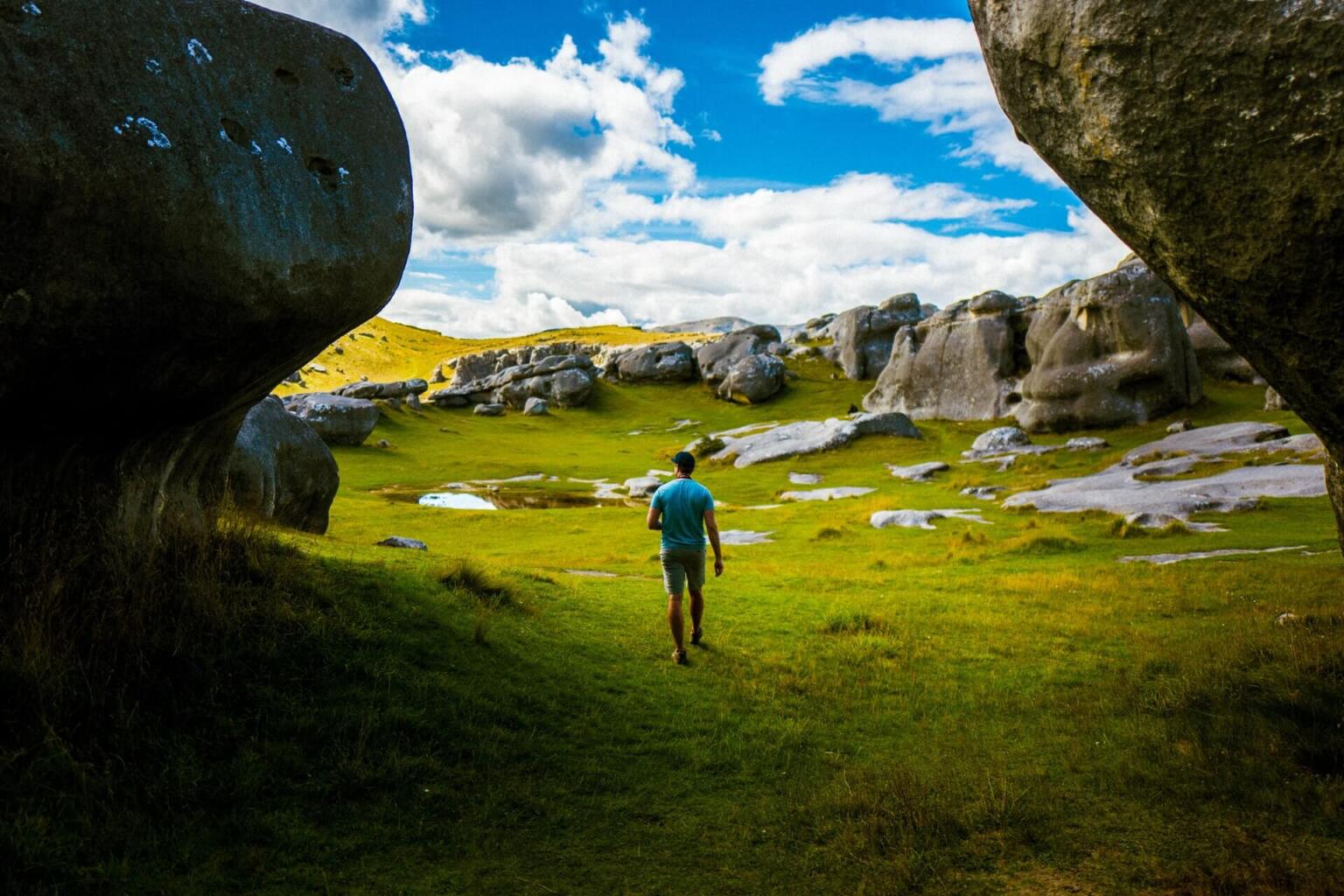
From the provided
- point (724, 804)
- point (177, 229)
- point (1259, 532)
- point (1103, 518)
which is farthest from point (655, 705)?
point (1103, 518)

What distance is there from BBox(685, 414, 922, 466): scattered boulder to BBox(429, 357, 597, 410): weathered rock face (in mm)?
36835

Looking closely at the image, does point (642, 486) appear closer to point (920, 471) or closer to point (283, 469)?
point (920, 471)

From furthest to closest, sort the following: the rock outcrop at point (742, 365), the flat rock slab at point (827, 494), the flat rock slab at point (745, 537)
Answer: the rock outcrop at point (742, 365), the flat rock slab at point (827, 494), the flat rock slab at point (745, 537)

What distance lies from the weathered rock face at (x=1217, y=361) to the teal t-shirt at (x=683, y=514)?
5333 cm

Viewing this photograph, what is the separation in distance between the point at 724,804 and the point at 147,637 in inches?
204

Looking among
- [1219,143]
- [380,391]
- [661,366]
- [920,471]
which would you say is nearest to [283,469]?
[1219,143]

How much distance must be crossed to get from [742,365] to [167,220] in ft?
273

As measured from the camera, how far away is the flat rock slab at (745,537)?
26.8m

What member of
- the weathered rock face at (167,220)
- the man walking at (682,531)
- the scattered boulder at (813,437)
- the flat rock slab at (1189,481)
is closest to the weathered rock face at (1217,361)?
the flat rock slab at (1189,481)

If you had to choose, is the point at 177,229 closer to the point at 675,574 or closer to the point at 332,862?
the point at 332,862

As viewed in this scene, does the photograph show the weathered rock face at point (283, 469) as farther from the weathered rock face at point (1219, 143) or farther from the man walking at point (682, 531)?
the weathered rock face at point (1219, 143)

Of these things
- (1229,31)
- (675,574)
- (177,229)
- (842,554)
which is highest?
(1229,31)

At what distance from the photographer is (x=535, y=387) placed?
314 feet

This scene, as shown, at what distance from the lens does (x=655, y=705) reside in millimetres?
8914
